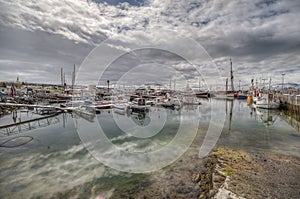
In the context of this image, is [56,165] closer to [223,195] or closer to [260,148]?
[223,195]

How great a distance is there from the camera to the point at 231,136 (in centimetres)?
995

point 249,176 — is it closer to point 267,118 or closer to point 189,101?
point 267,118

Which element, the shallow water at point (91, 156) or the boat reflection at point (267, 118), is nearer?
the shallow water at point (91, 156)

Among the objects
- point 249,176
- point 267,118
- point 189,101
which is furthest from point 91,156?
point 189,101

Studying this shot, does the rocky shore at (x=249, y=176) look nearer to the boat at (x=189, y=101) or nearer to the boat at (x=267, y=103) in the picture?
the boat at (x=267, y=103)

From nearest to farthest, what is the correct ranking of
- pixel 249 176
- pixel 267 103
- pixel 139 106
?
pixel 249 176, pixel 139 106, pixel 267 103

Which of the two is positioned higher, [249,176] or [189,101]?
[189,101]

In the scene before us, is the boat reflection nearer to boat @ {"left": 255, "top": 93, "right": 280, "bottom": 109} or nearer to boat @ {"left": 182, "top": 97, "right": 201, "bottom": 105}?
boat @ {"left": 255, "top": 93, "right": 280, "bottom": 109}

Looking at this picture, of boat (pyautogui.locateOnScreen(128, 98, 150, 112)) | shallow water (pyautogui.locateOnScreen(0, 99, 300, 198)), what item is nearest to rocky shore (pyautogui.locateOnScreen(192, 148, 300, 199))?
shallow water (pyautogui.locateOnScreen(0, 99, 300, 198))

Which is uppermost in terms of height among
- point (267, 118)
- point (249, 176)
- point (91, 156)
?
point (249, 176)

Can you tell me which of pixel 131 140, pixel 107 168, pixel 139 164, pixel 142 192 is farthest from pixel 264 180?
pixel 131 140

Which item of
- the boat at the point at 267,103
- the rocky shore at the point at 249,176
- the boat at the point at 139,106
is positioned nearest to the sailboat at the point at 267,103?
the boat at the point at 267,103

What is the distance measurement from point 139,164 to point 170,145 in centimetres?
279

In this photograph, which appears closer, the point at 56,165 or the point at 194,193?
the point at 194,193
